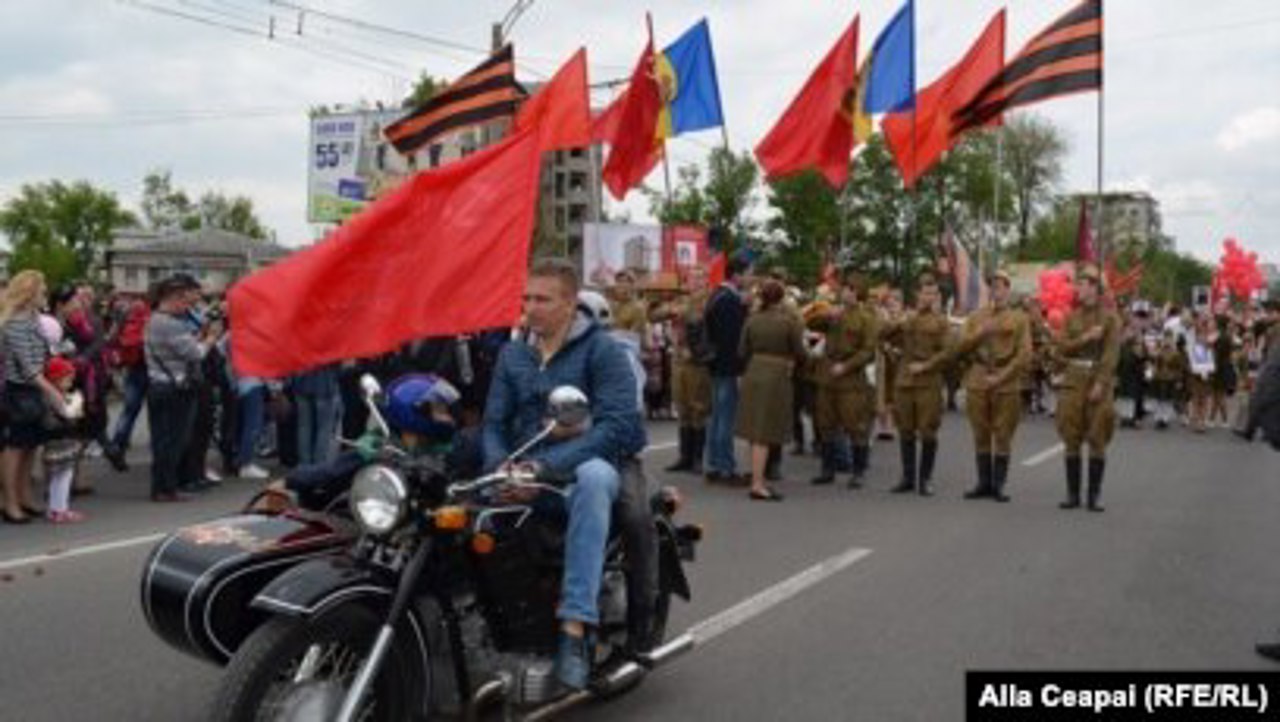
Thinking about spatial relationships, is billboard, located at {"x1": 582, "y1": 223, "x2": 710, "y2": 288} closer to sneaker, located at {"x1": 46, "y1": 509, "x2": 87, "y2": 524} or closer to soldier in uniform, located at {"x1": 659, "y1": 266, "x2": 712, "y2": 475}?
soldier in uniform, located at {"x1": 659, "y1": 266, "x2": 712, "y2": 475}

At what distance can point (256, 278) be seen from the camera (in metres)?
5.29

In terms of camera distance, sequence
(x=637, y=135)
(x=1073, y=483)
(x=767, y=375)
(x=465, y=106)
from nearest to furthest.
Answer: (x=1073, y=483) < (x=465, y=106) < (x=767, y=375) < (x=637, y=135)

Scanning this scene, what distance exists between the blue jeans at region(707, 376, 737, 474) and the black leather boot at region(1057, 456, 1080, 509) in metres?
3.02

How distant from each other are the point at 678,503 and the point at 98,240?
10466cm

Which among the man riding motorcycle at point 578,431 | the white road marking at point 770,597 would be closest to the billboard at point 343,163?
the white road marking at point 770,597

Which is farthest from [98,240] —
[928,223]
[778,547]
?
[778,547]

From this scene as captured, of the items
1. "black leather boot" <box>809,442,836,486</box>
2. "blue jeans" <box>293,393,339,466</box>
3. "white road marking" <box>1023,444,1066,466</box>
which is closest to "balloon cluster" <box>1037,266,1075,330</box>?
"white road marking" <box>1023,444,1066,466</box>

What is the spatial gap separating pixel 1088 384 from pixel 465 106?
5861 millimetres

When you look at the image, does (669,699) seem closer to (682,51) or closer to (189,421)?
(189,421)

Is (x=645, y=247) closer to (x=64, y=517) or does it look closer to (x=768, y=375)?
(x=768, y=375)

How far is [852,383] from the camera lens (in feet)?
41.2

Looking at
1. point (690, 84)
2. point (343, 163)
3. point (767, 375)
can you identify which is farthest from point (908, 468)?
point (343, 163)

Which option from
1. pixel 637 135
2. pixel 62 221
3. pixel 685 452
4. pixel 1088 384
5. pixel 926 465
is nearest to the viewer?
pixel 1088 384

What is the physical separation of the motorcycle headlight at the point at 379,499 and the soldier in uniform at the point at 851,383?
8674 millimetres
